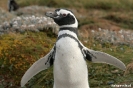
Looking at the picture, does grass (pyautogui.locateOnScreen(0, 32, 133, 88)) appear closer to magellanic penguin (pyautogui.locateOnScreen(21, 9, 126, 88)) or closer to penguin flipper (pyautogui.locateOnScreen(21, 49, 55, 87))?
penguin flipper (pyautogui.locateOnScreen(21, 49, 55, 87))

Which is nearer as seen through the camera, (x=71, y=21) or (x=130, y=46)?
(x=71, y=21)

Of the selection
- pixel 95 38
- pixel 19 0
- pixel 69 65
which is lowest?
pixel 19 0

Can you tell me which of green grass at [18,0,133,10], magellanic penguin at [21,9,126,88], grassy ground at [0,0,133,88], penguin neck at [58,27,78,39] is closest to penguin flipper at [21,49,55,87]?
magellanic penguin at [21,9,126,88]

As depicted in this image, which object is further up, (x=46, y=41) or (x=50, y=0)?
(x=46, y=41)

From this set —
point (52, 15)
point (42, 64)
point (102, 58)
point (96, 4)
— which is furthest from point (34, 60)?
point (96, 4)

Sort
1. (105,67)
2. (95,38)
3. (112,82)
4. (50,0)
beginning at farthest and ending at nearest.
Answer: (50,0)
(95,38)
(105,67)
(112,82)

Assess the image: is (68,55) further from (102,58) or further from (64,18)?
(102,58)

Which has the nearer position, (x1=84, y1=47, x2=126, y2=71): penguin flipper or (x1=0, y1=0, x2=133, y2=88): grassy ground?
(x1=84, y1=47, x2=126, y2=71): penguin flipper

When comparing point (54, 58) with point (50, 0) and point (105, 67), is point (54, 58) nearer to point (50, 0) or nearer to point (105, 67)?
point (105, 67)

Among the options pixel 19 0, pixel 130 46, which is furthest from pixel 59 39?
pixel 19 0

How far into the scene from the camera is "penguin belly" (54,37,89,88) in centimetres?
461

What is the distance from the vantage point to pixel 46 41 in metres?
Result: 8.38

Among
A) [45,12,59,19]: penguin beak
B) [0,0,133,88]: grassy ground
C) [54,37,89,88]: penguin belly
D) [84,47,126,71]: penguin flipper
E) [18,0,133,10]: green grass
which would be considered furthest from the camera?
[18,0,133,10]: green grass

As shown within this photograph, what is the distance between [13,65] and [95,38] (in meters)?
3.11
